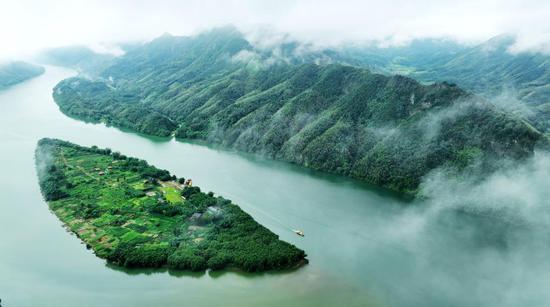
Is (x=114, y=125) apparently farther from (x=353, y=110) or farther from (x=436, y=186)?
(x=436, y=186)

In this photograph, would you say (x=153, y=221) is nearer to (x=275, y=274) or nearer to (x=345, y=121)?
(x=275, y=274)

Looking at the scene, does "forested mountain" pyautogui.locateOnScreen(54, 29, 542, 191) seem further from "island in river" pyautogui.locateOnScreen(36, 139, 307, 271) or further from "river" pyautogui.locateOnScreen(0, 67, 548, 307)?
"island in river" pyautogui.locateOnScreen(36, 139, 307, 271)

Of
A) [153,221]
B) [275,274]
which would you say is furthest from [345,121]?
[275,274]

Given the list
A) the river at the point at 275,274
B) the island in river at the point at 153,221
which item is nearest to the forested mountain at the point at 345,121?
the river at the point at 275,274

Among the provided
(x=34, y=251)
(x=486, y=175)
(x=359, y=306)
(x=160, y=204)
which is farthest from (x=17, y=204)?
(x=486, y=175)

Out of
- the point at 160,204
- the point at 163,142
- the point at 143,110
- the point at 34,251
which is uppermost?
the point at 143,110

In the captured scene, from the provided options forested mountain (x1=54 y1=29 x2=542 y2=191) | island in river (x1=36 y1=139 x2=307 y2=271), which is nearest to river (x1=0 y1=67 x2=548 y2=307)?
island in river (x1=36 y1=139 x2=307 y2=271)
